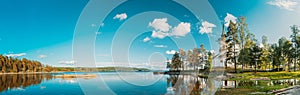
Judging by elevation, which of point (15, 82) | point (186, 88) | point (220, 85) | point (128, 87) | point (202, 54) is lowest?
point (15, 82)

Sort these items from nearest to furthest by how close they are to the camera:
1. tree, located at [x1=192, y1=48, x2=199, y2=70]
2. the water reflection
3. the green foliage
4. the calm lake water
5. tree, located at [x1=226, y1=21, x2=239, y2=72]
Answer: the water reflection < the calm lake water < tree, located at [x1=226, y1=21, x2=239, y2=72] < tree, located at [x1=192, y1=48, x2=199, y2=70] < the green foliage

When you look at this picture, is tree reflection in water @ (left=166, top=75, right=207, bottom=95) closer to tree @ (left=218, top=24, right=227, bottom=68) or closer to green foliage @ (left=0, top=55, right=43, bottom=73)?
tree @ (left=218, top=24, right=227, bottom=68)

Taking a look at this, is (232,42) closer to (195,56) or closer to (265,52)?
(265,52)

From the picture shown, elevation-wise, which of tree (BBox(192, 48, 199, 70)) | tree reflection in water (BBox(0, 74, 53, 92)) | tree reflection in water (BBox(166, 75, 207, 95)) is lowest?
tree reflection in water (BBox(0, 74, 53, 92))

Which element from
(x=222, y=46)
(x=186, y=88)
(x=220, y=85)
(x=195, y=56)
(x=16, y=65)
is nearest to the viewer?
(x=186, y=88)

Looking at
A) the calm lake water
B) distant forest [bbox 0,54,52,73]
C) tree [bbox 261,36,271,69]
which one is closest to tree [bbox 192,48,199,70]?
tree [bbox 261,36,271,69]

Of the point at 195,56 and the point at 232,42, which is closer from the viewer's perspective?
the point at 232,42

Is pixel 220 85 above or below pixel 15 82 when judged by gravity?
above

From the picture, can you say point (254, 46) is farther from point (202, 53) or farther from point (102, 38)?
point (102, 38)

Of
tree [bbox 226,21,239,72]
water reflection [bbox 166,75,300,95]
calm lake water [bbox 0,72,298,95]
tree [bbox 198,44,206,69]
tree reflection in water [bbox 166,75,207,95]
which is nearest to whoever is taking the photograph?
water reflection [bbox 166,75,300,95]

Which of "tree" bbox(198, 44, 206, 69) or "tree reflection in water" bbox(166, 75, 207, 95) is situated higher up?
"tree" bbox(198, 44, 206, 69)

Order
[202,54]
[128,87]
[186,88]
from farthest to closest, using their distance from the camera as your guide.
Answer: [202,54]
[128,87]
[186,88]

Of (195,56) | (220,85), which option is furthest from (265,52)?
(220,85)

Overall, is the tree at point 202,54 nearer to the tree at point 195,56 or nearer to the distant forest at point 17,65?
the tree at point 195,56
